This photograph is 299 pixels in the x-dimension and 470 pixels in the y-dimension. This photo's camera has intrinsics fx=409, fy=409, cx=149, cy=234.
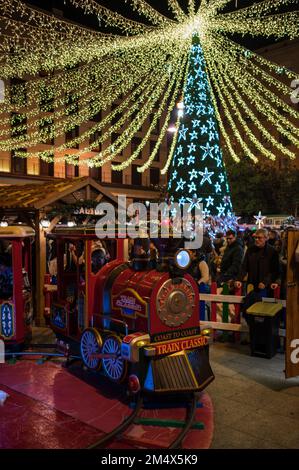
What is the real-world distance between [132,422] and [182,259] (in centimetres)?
205

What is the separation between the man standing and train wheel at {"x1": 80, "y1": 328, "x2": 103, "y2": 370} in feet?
10.5

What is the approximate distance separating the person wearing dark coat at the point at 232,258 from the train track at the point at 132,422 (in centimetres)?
457

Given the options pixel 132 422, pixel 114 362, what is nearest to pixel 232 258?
pixel 114 362

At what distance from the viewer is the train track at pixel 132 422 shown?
4.15 metres

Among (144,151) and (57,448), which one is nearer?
(57,448)

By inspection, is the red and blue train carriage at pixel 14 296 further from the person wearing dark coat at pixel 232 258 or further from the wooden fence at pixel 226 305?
the person wearing dark coat at pixel 232 258

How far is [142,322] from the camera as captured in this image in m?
5.43

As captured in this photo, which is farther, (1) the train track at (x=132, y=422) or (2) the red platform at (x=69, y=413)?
(2) the red platform at (x=69, y=413)

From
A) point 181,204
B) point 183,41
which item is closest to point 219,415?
point 181,204

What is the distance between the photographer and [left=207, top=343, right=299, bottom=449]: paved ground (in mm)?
4416

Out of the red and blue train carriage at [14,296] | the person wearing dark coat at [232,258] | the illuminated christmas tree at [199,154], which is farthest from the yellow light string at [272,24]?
the red and blue train carriage at [14,296]
